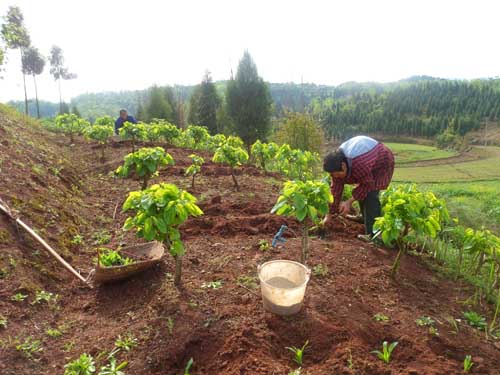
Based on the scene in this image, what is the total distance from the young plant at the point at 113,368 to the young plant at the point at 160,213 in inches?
43.1

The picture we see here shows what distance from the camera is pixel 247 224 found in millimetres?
5336

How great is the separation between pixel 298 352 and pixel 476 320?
7.02ft

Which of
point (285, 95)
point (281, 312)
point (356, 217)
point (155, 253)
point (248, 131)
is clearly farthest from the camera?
point (285, 95)

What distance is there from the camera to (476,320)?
3420mm

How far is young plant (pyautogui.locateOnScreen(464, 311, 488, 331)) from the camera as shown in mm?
3373

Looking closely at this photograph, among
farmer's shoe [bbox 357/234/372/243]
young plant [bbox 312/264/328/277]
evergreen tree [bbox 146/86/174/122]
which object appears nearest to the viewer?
young plant [bbox 312/264/328/277]

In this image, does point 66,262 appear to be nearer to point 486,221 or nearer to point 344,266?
point 344,266

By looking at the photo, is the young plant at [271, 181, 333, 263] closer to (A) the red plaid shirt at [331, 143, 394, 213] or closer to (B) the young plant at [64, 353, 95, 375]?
(A) the red plaid shirt at [331, 143, 394, 213]

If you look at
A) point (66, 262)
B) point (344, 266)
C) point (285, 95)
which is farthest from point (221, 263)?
point (285, 95)

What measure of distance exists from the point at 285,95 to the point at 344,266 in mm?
102907

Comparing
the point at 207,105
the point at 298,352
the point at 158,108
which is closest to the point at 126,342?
the point at 298,352

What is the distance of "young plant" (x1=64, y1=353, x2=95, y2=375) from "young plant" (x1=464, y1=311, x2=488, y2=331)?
3773 millimetres

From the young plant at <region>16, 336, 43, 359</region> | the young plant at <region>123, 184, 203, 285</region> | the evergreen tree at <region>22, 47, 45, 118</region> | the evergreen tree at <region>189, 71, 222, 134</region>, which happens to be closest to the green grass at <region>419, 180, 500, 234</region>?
the young plant at <region>123, 184, 203, 285</region>

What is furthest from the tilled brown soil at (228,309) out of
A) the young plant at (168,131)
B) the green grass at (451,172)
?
the green grass at (451,172)
